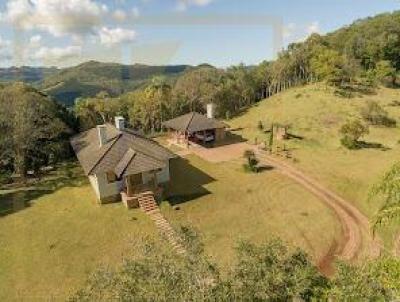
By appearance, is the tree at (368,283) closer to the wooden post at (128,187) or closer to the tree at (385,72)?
the wooden post at (128,187)

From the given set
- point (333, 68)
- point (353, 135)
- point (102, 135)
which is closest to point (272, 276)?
point (102, 135)

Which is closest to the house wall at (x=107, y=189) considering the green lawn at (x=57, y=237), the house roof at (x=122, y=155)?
the house roof at (x=122, y=155)

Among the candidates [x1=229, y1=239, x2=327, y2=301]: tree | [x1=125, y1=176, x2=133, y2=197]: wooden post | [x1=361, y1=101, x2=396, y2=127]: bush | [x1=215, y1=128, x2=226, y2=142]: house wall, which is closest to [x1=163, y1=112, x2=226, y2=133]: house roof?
[x1=215, y1=128, x2=226, y2=142]: house wall

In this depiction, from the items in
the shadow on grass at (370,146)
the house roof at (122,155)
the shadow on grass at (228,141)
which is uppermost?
the house roof at (122,155)

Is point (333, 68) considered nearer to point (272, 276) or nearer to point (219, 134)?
point (219, 134)

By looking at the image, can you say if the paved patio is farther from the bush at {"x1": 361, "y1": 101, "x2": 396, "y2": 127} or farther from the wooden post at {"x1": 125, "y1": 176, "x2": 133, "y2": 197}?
the bush at {"x1": 361, "y1": 101, "x2": 396, "y2": 127}

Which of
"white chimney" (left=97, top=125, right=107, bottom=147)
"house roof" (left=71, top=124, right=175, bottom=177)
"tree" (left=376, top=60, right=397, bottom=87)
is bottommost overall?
"house roof" (left=71, top=124, right=175, bottom=177)
